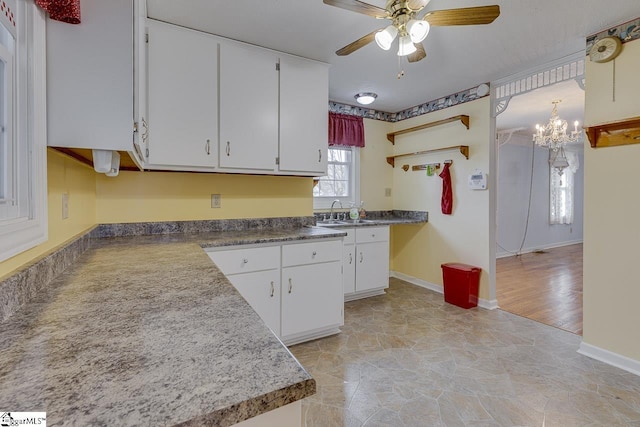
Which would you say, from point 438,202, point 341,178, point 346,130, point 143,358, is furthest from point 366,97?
point 143,358

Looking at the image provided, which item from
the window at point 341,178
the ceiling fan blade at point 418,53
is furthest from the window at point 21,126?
the window at point 341,178

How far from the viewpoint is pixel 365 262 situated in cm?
350

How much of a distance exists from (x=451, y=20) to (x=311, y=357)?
7.78 ft

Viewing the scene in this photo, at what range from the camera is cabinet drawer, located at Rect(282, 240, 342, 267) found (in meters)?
2.31

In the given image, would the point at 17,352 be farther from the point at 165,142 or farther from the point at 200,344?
the point at 165,142

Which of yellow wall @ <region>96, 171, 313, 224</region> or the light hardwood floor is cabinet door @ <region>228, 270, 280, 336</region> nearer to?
yellow wall @ <region>96, 171, 313, 224</region>

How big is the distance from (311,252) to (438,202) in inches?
85.4

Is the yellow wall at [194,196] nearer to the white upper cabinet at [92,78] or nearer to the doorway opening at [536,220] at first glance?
the white upper cabinet at [92,78]

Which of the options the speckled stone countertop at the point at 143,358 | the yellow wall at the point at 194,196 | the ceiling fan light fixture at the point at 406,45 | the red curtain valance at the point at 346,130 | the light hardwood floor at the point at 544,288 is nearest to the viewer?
the speckled stone countertop at the point at 143,358

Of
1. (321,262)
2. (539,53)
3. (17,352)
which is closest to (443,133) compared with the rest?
(539,53)

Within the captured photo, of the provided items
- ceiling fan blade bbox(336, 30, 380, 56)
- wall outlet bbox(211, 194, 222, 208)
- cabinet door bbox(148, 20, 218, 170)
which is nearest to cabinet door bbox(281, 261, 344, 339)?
wall outlet bbox(211, 194, 222, 208)

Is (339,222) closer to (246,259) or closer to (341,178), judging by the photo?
(341,178)

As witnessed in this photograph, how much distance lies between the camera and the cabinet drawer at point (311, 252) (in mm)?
2307

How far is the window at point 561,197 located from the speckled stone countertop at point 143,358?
25.5ft
